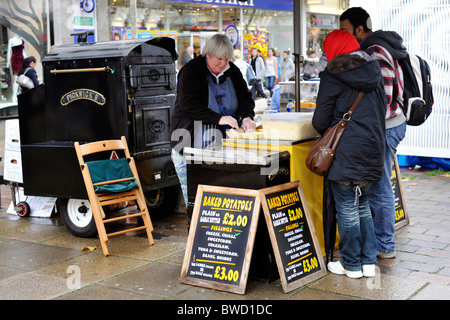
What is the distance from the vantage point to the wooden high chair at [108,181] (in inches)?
215

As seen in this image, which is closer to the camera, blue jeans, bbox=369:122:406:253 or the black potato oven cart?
blue jeans, bbox=369:122:406:253

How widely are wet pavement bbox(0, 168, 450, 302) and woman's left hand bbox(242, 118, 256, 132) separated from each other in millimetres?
1281

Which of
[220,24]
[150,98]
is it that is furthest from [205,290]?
[220,24]

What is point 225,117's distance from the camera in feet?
16.5

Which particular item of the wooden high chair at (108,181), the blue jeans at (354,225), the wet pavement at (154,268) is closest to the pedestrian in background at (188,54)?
the wet pavement at (154,268)

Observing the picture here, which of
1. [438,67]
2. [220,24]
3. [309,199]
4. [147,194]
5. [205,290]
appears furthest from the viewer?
[220,24]

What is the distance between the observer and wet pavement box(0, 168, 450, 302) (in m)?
4.29

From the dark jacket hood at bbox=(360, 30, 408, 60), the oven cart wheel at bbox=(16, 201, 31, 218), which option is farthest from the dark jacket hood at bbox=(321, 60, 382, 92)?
the oven cart wheel at bbox=(16, 201, 31, 218)

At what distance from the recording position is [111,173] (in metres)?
5.70

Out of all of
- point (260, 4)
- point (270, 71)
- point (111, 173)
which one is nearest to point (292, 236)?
point (111, 173)

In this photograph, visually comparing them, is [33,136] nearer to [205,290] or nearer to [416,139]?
[205,290]

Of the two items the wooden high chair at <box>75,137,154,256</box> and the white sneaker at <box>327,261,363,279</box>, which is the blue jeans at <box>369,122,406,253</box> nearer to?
the white sneaker at <box>327,261,363,279</box>

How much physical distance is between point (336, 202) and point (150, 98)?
2.50 m

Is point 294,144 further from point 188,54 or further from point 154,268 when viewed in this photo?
point 188,54
